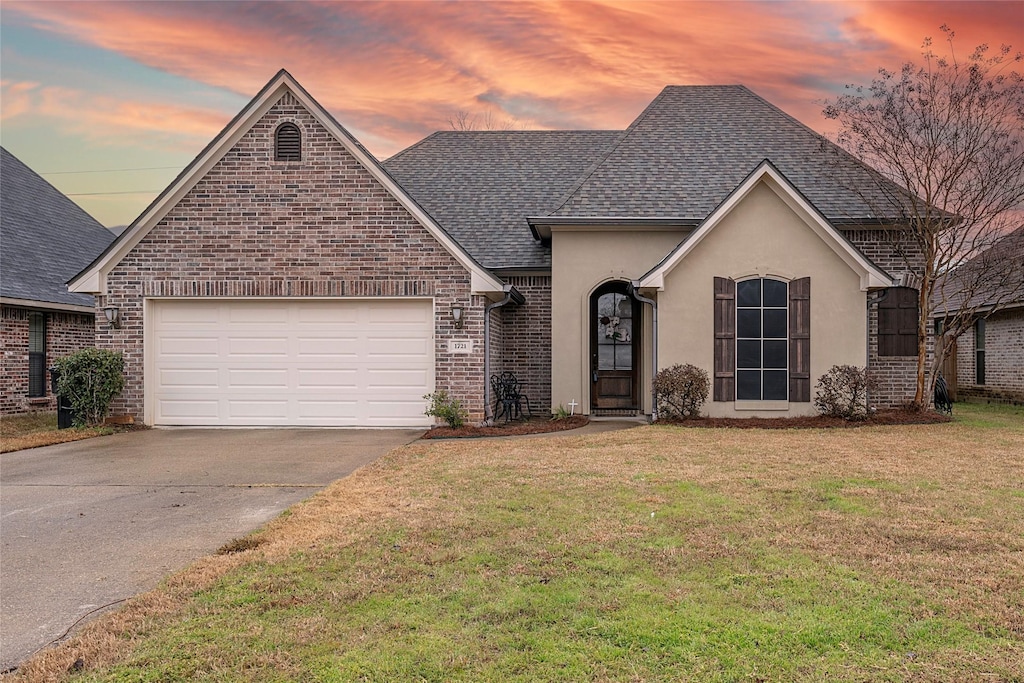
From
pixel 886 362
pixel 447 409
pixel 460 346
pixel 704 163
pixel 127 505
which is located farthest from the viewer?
pixel 704 163

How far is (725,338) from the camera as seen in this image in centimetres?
1370

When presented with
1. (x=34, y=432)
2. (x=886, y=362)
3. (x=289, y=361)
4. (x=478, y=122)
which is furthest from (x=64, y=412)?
(x=478, y=122)

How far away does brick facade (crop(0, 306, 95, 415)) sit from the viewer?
598 inches

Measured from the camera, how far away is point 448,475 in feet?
26.9

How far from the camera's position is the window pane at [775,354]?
13.7 m

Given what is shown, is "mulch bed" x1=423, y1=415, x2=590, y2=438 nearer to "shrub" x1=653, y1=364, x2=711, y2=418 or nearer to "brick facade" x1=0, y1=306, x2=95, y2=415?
"shrub" x1=653, y1=364, x2=711, y2=418

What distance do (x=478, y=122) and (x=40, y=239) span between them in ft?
68.3

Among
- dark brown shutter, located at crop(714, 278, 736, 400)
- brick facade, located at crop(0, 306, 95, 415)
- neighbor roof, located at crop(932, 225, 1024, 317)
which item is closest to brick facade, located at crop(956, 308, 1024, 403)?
neighbor roof, located at crop(932, 225, 1024, 317)

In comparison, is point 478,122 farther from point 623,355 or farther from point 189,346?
point 189,346

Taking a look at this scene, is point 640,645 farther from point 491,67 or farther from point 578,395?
point 491,67

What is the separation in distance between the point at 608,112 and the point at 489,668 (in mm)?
24674

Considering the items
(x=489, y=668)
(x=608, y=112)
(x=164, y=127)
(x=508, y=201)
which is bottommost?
(x=489, y=668)

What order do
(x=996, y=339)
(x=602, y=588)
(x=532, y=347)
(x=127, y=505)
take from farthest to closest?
(x=996, y=339), (x=532, y=347), (x=127, y=505), (x=602, y=588)

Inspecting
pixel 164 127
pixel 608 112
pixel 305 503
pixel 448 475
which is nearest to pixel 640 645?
pixel 305 503
